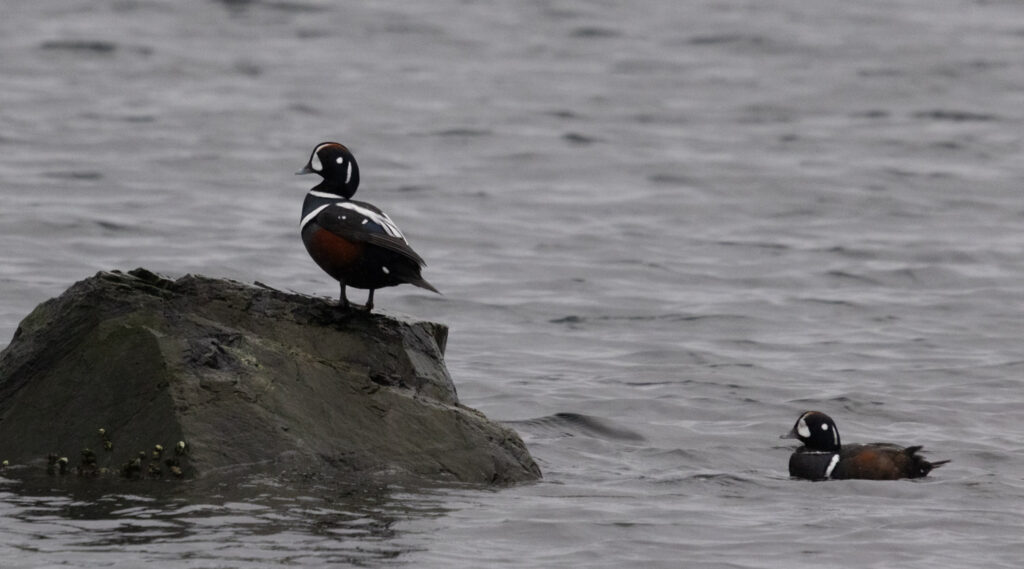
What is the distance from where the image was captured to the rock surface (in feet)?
28.4

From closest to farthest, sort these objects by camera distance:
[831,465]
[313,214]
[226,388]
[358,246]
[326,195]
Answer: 1. [226,388]
2. [358,246]
3. [313,214]
4. [326,195]
5. [831,465]

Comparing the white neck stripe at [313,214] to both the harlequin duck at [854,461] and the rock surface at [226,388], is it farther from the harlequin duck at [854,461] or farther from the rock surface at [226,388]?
the harlequin duck at [854,461]

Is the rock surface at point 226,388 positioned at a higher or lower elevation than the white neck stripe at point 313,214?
lower

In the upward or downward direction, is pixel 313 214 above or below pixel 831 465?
above

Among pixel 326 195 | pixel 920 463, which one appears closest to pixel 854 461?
pixel 920 463

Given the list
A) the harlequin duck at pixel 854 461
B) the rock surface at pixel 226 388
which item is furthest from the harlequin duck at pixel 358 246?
the harlequin duck at pixel 854 461

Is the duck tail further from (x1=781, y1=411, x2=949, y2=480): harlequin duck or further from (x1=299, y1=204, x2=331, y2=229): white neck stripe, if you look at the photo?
(x1=299, y1=204, x2=331, y2=229): white neck stripe

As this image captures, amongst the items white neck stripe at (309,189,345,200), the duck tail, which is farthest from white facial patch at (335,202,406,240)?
the duck tail

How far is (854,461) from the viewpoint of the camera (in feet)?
35.8

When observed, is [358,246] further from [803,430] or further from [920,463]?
[920,463]

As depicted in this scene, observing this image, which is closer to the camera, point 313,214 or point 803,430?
point 313,214

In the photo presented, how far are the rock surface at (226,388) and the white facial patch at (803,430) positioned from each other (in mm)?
2718

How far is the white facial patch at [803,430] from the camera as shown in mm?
11227

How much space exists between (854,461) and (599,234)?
9831mm
